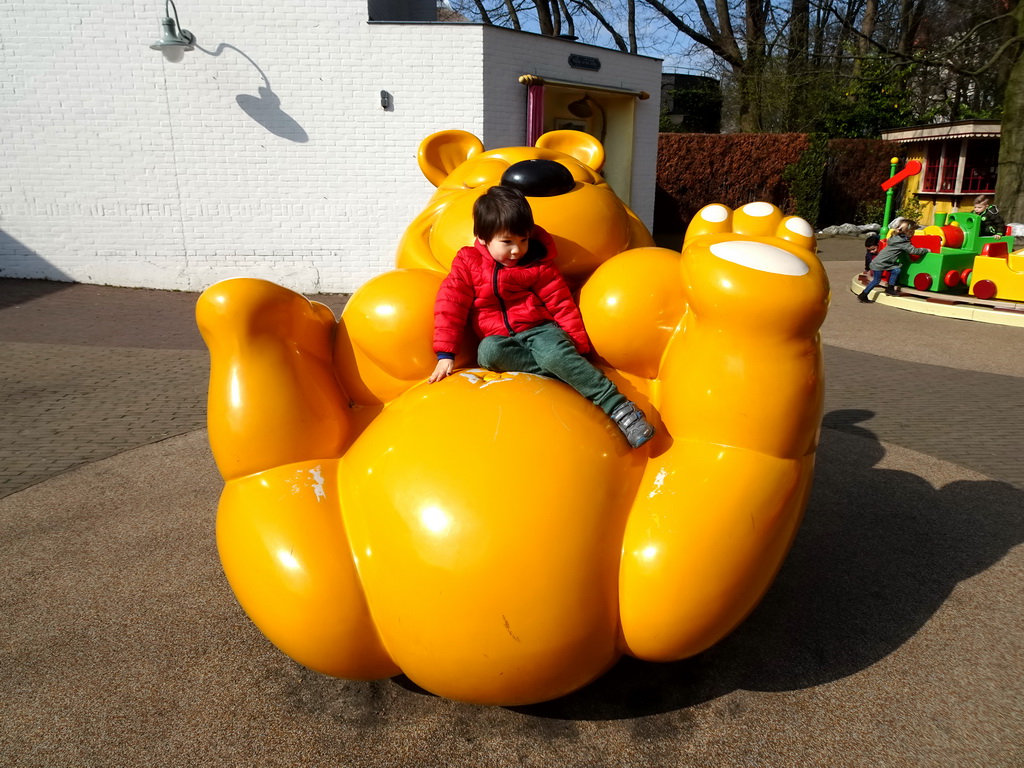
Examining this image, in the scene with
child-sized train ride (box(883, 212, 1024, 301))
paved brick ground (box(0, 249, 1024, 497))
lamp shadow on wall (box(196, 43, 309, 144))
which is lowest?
paved brick ground (box(0, 249, 1024, 497))

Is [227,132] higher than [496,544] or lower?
higher

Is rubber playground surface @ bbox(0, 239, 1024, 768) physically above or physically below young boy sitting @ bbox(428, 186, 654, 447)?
below

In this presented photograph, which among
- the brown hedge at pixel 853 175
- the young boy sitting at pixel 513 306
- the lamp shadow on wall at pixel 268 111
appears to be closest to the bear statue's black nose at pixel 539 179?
the young boy sitting at pixel 513 306

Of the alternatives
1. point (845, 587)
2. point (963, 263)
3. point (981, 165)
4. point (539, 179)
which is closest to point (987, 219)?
point (963, 263)

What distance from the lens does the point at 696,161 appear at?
63.6 feet

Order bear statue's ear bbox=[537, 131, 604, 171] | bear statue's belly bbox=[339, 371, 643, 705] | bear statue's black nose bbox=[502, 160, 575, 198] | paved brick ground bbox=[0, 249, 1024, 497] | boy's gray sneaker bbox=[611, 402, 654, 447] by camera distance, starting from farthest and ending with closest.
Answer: paved brick ground bbox=[0, 249, 1024, 497], bear statue's ear bbox=[537, 131, 604, 171], bear statue's black nose bbox=[502, 160, 575, 198], boy's gray sneaker bbox=[611, 402, 654, 447], bear statue's belly bbox=[339, 371, 643, 705]

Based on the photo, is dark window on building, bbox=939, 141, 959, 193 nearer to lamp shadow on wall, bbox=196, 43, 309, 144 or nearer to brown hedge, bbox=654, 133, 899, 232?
brown hedge, bbox=654, 133, 899, 232

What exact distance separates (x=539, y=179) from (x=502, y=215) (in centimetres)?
47

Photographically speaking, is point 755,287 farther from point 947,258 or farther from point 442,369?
point 947,258

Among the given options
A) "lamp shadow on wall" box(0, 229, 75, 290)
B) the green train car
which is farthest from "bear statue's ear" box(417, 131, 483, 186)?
the green train car

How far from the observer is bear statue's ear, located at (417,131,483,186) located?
3591 millimetres

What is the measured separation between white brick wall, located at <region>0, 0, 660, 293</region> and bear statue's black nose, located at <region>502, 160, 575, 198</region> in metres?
7.67

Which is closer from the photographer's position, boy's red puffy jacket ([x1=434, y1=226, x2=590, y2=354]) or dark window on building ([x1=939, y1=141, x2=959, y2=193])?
boy's red puffy jacket ([x1=434, y1=226, x2=590, y2=354])

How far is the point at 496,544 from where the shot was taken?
79.9 inches
